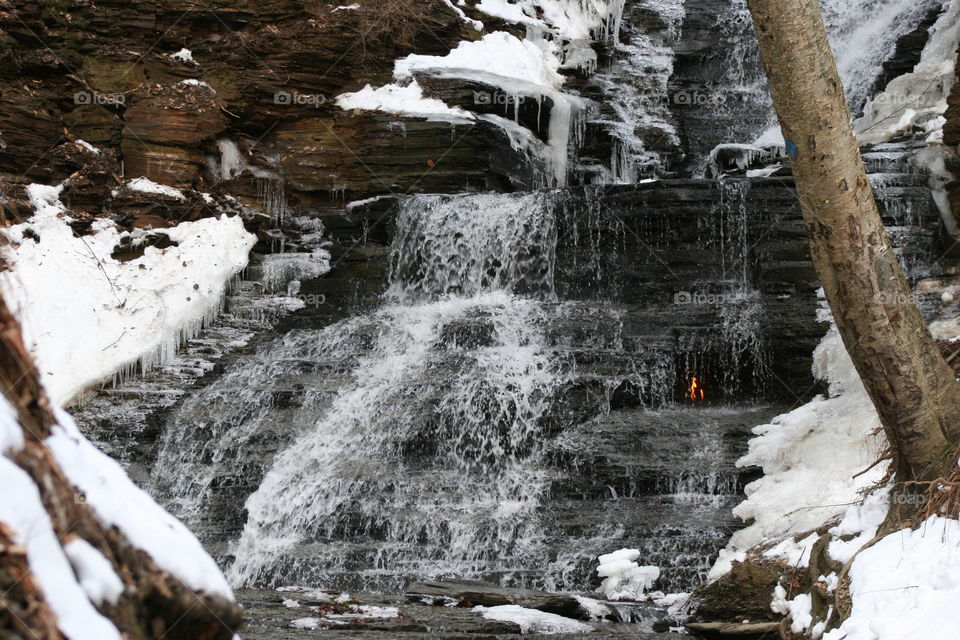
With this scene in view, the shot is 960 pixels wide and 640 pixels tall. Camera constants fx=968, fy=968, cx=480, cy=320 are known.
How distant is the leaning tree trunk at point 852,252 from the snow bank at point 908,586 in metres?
0.52

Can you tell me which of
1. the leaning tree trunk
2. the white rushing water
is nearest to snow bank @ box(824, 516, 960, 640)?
the leaning tree trunk

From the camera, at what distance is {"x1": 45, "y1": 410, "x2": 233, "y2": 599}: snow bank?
2365 millimetres

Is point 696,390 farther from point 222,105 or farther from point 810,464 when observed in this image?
point 222,105

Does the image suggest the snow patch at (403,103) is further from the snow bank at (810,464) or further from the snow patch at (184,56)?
the snow bank at (810,464)

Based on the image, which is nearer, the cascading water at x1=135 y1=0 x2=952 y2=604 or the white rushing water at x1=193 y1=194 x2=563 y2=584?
the cascading water at x1=135 y1=0 x2=952 y2=604

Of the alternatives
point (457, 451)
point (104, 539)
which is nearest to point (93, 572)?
point (104, 539)

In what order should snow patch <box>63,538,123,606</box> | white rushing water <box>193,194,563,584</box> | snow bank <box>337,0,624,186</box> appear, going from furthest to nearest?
1. snow bank <box>337,0,624,186</box>
2. white rushing water <box>193,194,563,584</box>
3. snow patch <box>63,538,123,606</box>

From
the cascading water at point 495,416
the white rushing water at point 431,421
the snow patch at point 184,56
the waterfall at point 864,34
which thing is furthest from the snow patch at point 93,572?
the waterfall at point 864,34

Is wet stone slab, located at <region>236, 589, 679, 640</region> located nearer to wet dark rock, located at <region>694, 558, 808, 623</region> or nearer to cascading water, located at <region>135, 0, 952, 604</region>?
wet dark rock, located at <region>694, 558, 808, 623</region>

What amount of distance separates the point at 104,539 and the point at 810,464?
5.96 m

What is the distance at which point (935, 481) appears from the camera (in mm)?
4578

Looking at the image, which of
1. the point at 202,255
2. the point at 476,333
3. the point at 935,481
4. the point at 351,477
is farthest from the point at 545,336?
the point at 935,481

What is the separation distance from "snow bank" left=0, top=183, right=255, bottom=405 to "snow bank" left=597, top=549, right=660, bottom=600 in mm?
5988

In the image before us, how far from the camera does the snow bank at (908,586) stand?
11.8ft
